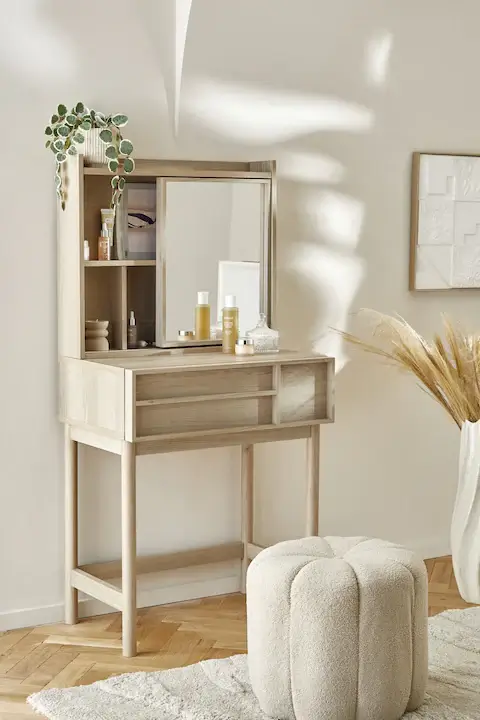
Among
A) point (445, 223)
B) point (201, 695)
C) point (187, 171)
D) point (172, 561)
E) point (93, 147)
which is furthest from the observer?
point (445, 223)

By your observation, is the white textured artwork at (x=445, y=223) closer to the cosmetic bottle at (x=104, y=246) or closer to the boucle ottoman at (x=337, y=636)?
the cosmetic bottle at (x=104, y=246)

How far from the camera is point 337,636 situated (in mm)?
2744

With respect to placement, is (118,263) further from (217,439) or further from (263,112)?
(263,112)

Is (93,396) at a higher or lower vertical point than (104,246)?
lower

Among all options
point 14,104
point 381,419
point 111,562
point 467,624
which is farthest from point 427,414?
point 14,104

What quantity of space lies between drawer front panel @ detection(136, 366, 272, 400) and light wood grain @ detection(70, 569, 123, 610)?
0.64 metres

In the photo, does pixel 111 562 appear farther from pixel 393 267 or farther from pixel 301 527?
pixel 393 267

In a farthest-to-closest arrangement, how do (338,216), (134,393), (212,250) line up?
(338,216)
(212,250)
(134,393)

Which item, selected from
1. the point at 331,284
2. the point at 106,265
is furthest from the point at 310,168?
the point at 106,265

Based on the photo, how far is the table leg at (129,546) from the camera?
3.31m

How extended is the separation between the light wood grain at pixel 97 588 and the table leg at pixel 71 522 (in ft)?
0.12

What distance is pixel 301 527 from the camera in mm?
4199

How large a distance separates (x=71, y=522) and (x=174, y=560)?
44 cm

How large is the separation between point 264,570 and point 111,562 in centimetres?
103
